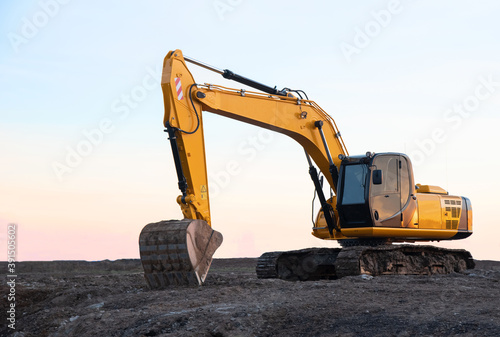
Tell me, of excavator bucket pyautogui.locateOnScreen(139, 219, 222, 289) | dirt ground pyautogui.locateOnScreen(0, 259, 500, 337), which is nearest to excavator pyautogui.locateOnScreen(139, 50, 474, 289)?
excavator bucket pyautogui.locateOnScreen(139, 219, 222, 289)

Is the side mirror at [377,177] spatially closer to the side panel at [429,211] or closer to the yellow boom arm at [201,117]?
the yellow boom arm at [201,117]

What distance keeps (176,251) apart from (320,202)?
4.83 metres

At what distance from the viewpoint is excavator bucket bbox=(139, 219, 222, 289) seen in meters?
10.5

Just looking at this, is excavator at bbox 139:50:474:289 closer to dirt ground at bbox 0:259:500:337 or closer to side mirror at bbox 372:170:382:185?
side mirror at bbox 372:170:382:185

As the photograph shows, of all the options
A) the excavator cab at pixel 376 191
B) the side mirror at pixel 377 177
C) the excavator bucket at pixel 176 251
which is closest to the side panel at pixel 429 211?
the excavator cab at pixel 376 191

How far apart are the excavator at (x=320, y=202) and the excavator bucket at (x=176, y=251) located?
0.06ft

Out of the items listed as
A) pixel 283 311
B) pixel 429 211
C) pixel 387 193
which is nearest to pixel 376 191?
pixel 387 193

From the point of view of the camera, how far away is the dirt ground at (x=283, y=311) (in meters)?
7.63

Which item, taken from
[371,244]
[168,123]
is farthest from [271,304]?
[371,244]

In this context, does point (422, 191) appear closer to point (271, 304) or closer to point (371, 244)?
point (371, 244)

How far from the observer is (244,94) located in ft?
41.3

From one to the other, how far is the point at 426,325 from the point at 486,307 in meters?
1.52

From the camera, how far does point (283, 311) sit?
8602 millimetres

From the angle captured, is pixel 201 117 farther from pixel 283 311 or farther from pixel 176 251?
pixel 283 311
